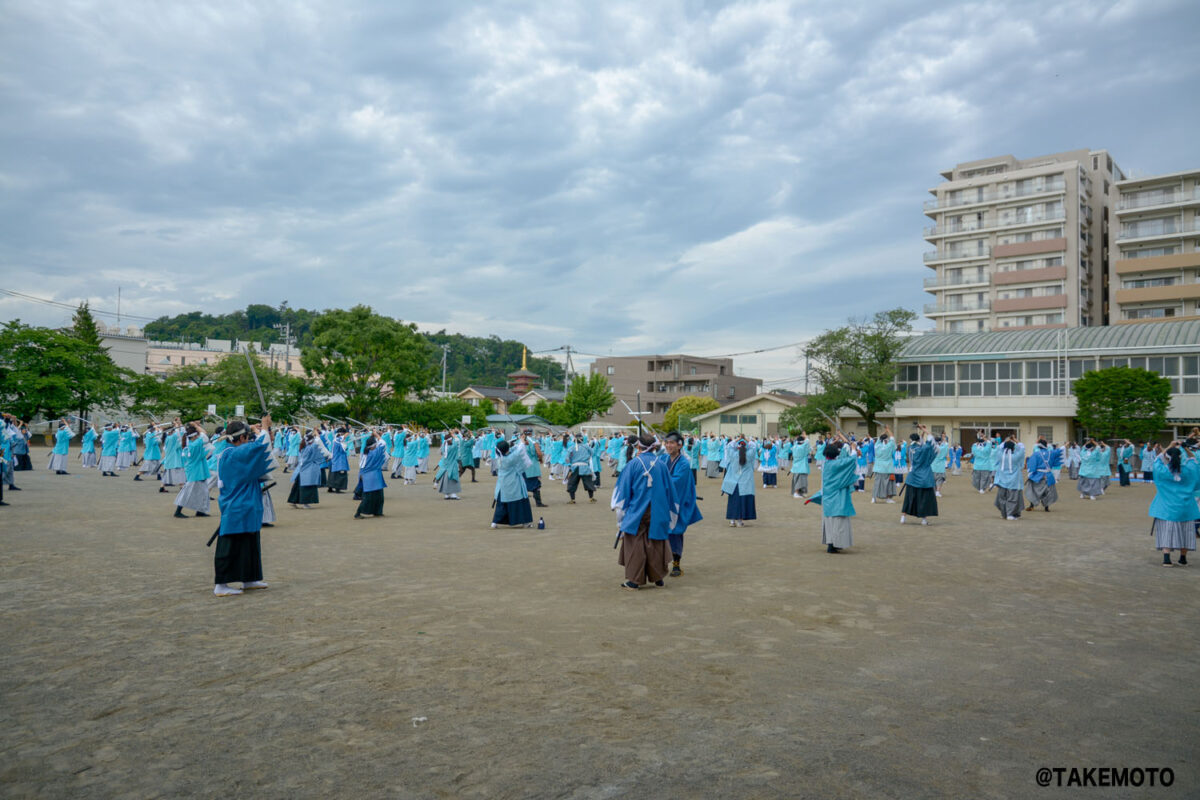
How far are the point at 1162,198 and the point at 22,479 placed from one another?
2548 inches

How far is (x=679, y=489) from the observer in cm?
990

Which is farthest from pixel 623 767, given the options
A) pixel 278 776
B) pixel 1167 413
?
pixel 1167 413

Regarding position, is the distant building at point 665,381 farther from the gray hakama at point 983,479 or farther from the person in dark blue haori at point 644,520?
the person in dark blue haori at point 644,520

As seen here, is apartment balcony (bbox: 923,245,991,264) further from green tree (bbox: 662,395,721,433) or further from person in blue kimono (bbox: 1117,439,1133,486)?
person in blue kimono (bbox: 1117,439,1133,486)

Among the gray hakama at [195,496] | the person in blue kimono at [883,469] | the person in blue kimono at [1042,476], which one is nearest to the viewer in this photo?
the gray hakama at [195,496]

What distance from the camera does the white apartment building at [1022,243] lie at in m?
53.7

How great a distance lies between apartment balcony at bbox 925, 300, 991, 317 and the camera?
57125 mm

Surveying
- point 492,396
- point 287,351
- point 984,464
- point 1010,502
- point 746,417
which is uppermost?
point 287,351

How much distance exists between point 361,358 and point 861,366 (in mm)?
32082

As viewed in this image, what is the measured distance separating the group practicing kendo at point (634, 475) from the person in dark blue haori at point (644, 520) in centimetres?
1

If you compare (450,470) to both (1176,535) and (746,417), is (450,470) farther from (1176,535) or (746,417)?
(746,417)

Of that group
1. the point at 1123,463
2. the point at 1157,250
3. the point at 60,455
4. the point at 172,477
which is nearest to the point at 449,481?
the point at 172,477

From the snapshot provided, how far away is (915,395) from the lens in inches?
1898

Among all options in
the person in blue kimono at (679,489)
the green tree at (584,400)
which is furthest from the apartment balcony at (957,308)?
the person in blue kimono at (679,489)
